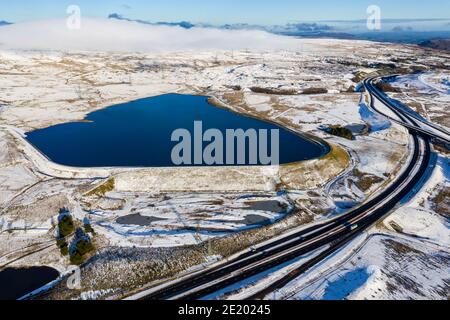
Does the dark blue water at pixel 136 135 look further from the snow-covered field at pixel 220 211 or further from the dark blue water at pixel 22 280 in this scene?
the dark blue water at pixel 22 280

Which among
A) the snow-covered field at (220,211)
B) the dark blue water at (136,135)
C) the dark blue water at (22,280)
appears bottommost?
the dark blue water at (22,280)

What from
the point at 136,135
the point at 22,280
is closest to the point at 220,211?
the point at 22,280

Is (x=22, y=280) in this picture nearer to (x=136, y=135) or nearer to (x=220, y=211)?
(x=220, y=211)

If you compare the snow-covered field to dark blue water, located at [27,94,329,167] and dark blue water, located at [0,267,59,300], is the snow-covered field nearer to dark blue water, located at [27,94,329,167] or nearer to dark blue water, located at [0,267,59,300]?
dark blue water, located at [0,267,59,300]

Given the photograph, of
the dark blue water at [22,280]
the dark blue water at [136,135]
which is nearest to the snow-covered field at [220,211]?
the dark blue water at [22,280]

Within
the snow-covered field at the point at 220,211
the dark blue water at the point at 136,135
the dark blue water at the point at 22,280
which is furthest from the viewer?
the dark blue water at the point at 136,135

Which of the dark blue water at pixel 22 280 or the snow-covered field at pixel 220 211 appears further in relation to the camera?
the snow-covered field at pixel 220 211

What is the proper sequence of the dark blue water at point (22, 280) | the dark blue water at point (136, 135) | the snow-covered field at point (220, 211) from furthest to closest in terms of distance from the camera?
1. the dark blue water at point (136, 135)
2. the snow-covered field at point (220, 211)
3. the dark blue water at point (22, 280)
